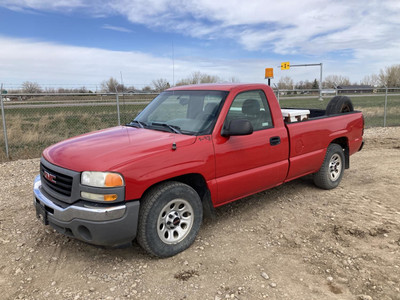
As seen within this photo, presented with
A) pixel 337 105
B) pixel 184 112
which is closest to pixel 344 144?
pixel 337 105

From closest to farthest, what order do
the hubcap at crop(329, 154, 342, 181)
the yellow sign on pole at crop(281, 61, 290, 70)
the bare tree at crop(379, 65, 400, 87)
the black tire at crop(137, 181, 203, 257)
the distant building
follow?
the black tire at crop(137, 181, 203, 257), the hubcap at crop(329, 154, 342, 181), the distant building, the yellow sign on pole at crop(281, 61, 290, 70), the bare tree at crop(379, 65, 400, 87)

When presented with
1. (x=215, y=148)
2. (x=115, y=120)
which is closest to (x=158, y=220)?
(x=215, y=148)

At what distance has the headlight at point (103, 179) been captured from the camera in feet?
9.62

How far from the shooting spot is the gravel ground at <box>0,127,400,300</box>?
2926 mm

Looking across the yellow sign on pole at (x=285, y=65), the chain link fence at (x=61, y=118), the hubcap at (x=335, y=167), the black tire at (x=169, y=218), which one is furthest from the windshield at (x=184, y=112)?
the yellow sign on pole at (x=285, y=65)

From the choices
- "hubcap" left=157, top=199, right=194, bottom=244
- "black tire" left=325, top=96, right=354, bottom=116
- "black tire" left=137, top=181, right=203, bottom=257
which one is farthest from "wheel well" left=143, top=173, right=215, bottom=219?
"black tire" left=325, top=96, right=354, bottom=116

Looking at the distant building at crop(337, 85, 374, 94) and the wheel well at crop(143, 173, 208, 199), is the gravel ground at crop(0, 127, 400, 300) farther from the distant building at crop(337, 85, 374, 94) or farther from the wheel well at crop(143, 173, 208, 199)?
the distant building at crop(337, 85, 374, 94)

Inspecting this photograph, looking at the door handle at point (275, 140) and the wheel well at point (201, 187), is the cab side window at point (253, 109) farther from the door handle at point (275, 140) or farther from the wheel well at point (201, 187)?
the wheel well at point (201, 187)

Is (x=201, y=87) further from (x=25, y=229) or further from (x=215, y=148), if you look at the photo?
(x=25, y=229)

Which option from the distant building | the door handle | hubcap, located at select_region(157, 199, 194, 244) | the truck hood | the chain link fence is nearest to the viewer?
the truck hood

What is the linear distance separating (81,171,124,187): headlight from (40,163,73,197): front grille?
24cm

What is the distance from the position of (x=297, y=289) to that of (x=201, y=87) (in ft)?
9.16

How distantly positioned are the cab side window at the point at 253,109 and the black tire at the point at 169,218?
1222mm

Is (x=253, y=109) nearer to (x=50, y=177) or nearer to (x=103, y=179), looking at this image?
(x=103, y=179)
